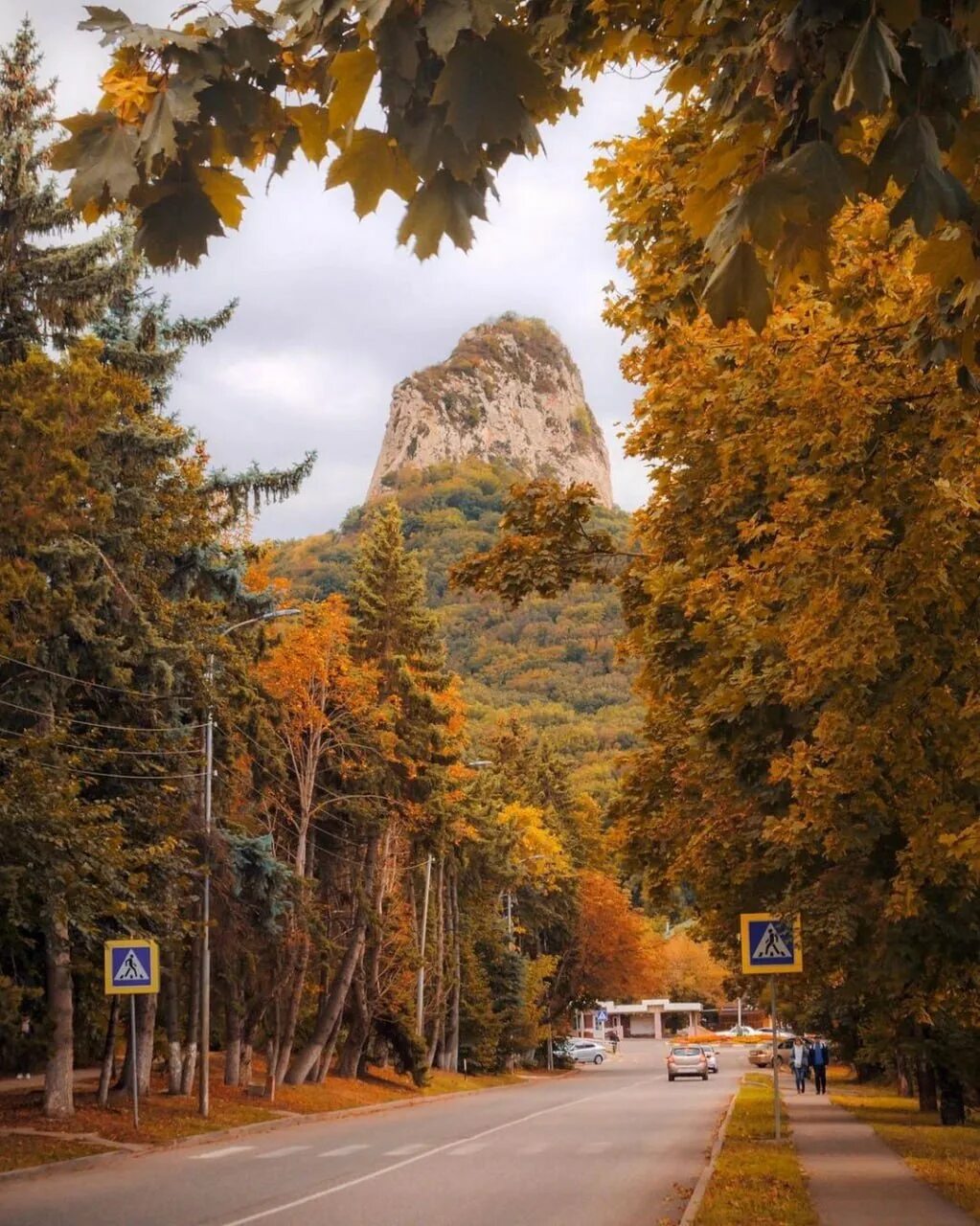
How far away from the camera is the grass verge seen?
1337 cm

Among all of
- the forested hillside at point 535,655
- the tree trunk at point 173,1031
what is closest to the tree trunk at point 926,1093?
the tree trunk at point 173,1031

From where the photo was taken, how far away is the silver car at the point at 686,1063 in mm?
65875

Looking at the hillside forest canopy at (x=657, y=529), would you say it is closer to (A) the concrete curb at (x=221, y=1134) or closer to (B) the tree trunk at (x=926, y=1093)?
(B) the tree trunk at (x=926, y=1093)

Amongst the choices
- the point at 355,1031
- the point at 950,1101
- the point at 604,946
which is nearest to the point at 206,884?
the point at 950,1101

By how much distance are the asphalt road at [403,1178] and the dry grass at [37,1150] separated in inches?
21.1

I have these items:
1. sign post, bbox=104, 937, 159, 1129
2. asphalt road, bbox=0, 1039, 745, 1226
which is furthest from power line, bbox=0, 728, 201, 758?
asphalt road, bbox=0, 1039, 745, 1226

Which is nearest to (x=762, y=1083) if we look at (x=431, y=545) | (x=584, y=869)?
(x=584, y=869)

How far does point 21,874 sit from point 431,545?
153 meters

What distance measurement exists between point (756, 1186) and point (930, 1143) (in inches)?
372

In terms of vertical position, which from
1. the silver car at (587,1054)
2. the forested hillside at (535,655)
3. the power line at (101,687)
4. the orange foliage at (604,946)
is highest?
the forested hillside at (535,655)

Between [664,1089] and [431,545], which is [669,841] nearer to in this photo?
[664,1089]

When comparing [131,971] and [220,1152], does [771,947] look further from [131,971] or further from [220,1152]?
[131,971]

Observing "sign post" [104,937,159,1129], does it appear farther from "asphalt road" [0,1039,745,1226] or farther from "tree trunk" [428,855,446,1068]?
"tree trunk" [428,855,446,1068]

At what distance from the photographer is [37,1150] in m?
22.0
